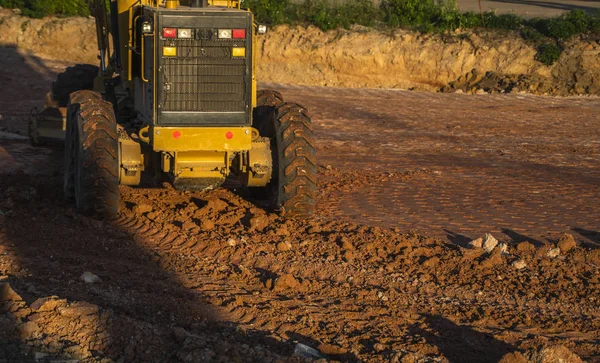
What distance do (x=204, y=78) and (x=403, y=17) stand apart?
18.5 meters

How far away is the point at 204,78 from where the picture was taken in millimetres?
10922

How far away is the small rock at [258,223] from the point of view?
1143 centimetres

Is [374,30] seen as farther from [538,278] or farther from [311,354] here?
[311,354]

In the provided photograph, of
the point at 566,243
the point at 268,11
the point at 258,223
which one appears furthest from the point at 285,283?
the point at 268,11

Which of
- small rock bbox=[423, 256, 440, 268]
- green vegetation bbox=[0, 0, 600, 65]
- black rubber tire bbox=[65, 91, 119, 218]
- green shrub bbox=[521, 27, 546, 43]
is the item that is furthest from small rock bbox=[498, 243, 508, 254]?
green shrub bbox=[521, 27, 546, 43]

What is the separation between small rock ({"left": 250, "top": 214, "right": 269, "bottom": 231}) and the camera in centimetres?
1143

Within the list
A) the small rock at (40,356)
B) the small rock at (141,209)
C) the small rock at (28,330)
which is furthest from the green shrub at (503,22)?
the small rock at (40,356)

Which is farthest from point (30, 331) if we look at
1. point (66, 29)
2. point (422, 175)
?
point (66, 29)

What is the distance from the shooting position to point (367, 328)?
825 centimetres

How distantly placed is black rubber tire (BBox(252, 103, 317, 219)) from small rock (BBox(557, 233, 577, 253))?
2875 mm

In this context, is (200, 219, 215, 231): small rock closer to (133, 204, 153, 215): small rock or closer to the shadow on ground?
the shadow on ground

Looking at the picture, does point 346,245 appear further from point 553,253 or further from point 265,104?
point 265,104

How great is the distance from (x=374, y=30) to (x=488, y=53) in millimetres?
3254

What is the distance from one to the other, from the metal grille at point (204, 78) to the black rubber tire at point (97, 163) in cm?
81
